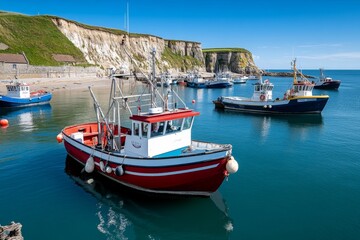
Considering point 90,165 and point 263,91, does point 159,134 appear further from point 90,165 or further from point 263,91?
point 263,91

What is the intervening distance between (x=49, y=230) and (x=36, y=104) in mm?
41323

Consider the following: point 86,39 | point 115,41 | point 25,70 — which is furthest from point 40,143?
point 115,41

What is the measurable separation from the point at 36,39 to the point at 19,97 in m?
51.7

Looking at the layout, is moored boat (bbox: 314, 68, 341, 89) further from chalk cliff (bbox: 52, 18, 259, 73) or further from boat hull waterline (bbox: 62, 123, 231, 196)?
boat hull waterline (bbox: 62, 123, 231, 196)

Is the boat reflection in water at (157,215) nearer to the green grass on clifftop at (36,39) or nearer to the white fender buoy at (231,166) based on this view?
the white fender buoy at (231,166)

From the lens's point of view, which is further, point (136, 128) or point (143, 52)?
point (143, 52)

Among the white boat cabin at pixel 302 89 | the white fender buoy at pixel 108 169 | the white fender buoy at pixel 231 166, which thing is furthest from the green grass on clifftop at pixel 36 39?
the white fender buoy at pixel 231 166

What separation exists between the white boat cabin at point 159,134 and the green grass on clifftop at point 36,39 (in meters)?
75.5

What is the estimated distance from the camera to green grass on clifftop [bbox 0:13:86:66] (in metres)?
79.9

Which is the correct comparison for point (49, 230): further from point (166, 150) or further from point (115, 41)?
point (115, 41)

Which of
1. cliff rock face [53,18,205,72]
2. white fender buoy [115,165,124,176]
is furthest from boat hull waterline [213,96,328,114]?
cliff rock face [53,18,205,72]

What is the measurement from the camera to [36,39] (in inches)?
3467

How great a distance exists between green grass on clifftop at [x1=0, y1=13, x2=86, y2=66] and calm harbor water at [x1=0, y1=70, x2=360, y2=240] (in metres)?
64.0

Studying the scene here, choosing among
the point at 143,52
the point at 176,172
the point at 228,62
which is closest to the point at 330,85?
the point at 143,52
